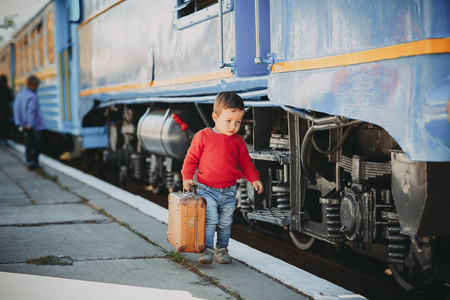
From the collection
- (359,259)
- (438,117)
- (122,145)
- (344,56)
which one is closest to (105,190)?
(122,145)

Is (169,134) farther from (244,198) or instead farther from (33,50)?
(33,50)

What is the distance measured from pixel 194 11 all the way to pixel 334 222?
2.73 m

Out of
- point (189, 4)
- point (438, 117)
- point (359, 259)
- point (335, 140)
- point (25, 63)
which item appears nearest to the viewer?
point (438, 117)

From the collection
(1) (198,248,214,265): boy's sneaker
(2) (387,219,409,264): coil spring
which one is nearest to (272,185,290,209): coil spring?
(1) (198,248,214,265): boy's sneaker

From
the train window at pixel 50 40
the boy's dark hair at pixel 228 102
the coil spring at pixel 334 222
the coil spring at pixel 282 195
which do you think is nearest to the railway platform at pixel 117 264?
the coil spring at pixel 334 222

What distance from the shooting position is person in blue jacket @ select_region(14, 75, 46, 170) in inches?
442

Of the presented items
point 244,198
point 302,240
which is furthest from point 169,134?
point 302,240

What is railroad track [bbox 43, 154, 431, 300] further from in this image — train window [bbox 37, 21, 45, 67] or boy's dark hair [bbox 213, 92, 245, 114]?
train window [bbox 37, 21, 45, 67]

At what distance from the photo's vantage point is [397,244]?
3.80 metres

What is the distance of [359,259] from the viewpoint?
212 inches

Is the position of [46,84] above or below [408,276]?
above

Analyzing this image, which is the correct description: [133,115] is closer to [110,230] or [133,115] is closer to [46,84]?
[110,230]

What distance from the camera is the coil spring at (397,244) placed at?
378 centimetres

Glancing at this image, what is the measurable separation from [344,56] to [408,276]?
1.54m
